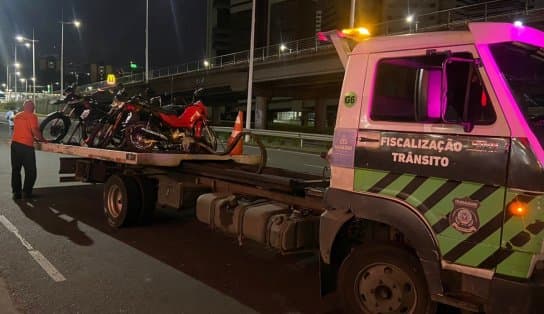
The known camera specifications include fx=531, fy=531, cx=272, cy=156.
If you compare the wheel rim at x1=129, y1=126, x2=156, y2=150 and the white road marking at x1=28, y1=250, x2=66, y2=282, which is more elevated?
the wheel rim at x1=129, y1=126, x2=156, y2=150

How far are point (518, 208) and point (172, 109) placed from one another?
781 cm

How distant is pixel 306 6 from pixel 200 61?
1897 cm

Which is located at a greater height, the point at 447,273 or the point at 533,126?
the point at 533,126

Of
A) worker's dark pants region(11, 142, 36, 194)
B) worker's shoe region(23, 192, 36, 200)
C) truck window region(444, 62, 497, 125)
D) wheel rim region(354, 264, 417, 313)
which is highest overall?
truck window region(444, 62, 497, 125)

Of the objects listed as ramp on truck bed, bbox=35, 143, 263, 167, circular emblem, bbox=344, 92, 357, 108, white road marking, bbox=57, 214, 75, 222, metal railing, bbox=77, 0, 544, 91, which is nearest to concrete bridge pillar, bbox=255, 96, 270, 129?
metal railing, bbox=77, 0, 544, 91

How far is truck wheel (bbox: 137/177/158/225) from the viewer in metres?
7.86

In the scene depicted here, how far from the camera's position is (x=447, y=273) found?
3.65 meters

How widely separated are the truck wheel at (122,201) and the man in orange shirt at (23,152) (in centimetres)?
270

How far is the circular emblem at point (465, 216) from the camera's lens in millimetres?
3490

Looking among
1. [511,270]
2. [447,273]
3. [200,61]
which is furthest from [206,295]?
[200,61]

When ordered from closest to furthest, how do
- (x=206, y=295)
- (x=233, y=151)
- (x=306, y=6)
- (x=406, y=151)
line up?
(x=406, y=151) < (x=206, y=295) < (x=233, y=151) < (x=306, y=6)

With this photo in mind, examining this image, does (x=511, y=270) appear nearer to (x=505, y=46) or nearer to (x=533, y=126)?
(x=533, y=126)

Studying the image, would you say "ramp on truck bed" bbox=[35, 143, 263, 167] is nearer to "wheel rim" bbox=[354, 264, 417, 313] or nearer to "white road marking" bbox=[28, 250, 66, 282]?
"white road marking" bbox=[28, 250, 66, 282]

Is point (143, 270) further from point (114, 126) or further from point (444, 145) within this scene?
point (114, 126)
